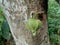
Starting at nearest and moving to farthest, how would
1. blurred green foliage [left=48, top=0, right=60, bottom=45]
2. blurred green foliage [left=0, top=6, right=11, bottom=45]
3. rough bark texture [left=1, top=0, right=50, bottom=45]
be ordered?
rough bark texture [left=1, top=0, right=50, bottom=45] < blurred green foliage [left=0, top=6, right=11, bottom=45] < blurred green foliage [left=48, top=0, right=60, bottom=45]

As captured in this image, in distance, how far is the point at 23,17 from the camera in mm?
1838

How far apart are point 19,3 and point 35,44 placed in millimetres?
530

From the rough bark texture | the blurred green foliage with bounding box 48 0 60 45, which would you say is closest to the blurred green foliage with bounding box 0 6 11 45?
the blurred green foliage with bounding box 48 0 60 45

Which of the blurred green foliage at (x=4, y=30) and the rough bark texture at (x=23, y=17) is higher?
the rough bark texture at (x=23, y=17)

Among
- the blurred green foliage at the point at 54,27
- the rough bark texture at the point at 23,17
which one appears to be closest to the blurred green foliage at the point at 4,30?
the blurred green foliage at the point at 54,27

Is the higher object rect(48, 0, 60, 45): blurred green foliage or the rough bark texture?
the rough bark texture

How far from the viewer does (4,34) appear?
3.61 metres

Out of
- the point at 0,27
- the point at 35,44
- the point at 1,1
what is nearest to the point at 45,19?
the point at 35,44

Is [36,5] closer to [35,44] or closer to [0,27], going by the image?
[35,44]

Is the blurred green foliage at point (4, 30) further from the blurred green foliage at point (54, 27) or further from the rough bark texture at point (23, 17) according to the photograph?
the rough bark texture at point (23, 17)

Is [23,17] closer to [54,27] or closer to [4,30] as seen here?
[4,30]

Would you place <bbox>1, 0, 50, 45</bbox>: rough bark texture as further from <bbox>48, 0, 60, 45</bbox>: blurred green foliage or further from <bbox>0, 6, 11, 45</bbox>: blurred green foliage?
<bbox>48, 0, 60, 45</bbox>: blurred green foliage

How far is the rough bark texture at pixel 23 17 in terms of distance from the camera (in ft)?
5.90

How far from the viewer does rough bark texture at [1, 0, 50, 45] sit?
1800 millimetres
